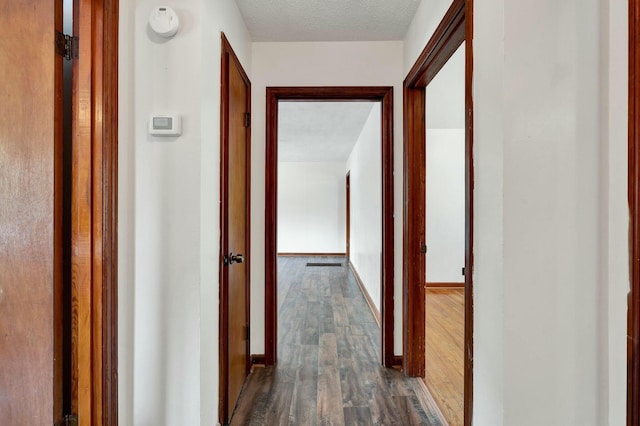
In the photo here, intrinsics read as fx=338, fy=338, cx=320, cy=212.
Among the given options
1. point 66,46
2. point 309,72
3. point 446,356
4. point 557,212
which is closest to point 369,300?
point 446,356

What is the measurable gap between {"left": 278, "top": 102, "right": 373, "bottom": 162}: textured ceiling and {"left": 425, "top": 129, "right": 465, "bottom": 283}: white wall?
51.9 inches

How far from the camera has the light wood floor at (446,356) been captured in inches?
81.0

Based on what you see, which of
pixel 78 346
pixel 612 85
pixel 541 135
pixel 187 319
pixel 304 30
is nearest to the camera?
pixel 612 85

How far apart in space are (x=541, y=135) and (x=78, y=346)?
170 cm

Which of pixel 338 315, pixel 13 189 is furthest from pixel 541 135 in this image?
pixel 338 315

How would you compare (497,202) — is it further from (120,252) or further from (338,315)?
(338,315)

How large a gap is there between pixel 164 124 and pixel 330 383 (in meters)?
1.89

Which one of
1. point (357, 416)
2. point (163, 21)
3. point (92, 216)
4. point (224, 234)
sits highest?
point (163, 21)

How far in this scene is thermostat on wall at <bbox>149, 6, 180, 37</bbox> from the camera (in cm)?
137

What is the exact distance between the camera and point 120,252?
51.9 inches

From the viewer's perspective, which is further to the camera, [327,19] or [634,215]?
[327,19]

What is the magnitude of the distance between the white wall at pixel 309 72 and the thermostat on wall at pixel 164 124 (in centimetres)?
113

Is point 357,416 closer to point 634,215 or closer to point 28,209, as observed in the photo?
point 634,215

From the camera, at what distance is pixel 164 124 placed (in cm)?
140
